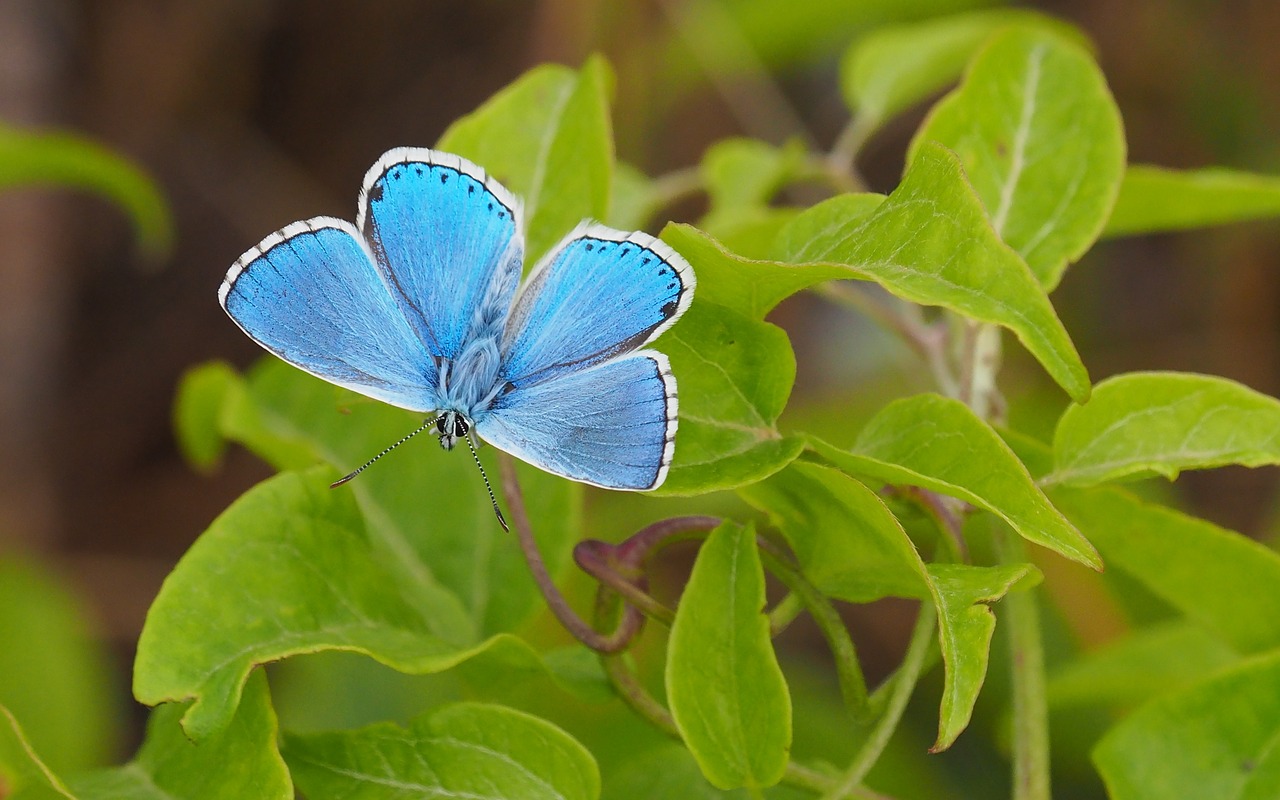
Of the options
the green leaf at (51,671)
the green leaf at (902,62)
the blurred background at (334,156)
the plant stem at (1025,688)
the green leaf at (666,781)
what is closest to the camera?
the plant stem at (1025,688)

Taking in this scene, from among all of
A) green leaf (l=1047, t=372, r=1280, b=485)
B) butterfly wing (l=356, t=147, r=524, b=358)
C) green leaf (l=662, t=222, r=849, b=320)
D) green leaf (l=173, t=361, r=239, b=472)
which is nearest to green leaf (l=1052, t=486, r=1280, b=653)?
green leaf (l=1047, t=372, r=1280, b=485)

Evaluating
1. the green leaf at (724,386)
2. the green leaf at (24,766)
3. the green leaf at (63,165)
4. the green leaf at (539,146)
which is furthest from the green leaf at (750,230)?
the green leaf at (63,165)

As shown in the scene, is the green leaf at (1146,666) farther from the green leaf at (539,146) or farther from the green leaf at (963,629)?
the green leaf at (539,146)

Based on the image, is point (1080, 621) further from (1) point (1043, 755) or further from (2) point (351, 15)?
(2) point (351, 15)

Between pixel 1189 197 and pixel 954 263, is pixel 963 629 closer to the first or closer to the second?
pixel 954 263

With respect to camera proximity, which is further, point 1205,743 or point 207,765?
point 1205,743

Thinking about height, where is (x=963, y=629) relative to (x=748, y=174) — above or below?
below

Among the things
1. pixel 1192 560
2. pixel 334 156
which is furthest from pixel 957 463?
pixel 334 156
